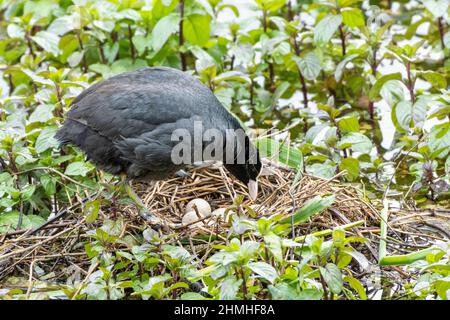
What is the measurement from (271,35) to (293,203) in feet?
8.59

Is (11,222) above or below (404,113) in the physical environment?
below

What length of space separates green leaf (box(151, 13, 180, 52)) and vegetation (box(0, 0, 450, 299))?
0.04 feet

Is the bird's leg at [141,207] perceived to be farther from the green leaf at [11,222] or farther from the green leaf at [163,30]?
the green leaf at [163,30]

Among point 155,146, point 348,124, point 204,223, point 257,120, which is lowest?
point 257,120

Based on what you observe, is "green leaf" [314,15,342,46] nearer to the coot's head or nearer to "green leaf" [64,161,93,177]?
the coot's head

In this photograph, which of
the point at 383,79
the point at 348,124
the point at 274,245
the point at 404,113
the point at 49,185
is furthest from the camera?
the point at 383,79

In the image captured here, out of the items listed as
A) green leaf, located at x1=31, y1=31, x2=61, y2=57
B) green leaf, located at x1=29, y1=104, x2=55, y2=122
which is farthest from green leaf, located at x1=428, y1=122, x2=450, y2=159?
green leaf, located at x1=31, y1=31, x2=61, y2=57

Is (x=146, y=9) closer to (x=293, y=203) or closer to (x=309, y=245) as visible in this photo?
(x=293, y=203)

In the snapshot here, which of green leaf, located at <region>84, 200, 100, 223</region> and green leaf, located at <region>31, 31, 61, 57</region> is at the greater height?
green leaf, located at <region>31, 31, 61, 57</region>

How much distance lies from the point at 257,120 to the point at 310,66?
70 cm

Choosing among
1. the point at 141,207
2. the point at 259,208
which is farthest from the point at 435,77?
the point at 141,207

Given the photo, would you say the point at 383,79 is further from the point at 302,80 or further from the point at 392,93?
the point at 302,80

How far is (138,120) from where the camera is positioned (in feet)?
16.7

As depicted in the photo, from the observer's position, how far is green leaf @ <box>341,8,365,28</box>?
22.4 ft
